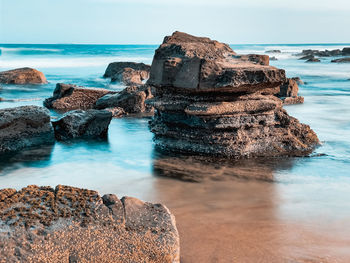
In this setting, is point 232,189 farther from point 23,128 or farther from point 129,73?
point 129,73

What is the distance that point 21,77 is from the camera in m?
13.5

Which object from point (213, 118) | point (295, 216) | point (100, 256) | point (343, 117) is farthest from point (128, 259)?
point (343, 117)

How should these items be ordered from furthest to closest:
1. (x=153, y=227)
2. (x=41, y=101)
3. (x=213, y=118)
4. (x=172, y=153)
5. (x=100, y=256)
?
Answer: (x=41, y=101) → (x=172, y=153) → (x=213, y=118) → (x=153, y=227) → (x=100, y=256)

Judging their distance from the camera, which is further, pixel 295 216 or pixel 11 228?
pixel 295 216

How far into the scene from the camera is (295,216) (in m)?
3.21

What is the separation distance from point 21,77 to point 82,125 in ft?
28.1

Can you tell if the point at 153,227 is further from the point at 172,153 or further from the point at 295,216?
the point at 172,153

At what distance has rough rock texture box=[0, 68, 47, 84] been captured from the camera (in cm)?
1322

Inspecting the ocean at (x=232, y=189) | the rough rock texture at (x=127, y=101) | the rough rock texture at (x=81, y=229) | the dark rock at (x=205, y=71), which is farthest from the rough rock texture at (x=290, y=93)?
the rough rock texture at (x=81, y=229)

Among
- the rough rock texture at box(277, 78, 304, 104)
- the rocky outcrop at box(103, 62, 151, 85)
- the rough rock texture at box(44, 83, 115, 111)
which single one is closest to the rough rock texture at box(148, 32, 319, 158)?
the rough rock texture at box(44, 83, 115, 111)

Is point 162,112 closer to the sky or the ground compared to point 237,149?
closer to the sky

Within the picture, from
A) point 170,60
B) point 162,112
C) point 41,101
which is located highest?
point 170,60

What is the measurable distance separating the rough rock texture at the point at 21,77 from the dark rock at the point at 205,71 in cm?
960

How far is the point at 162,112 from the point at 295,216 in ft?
7.84
